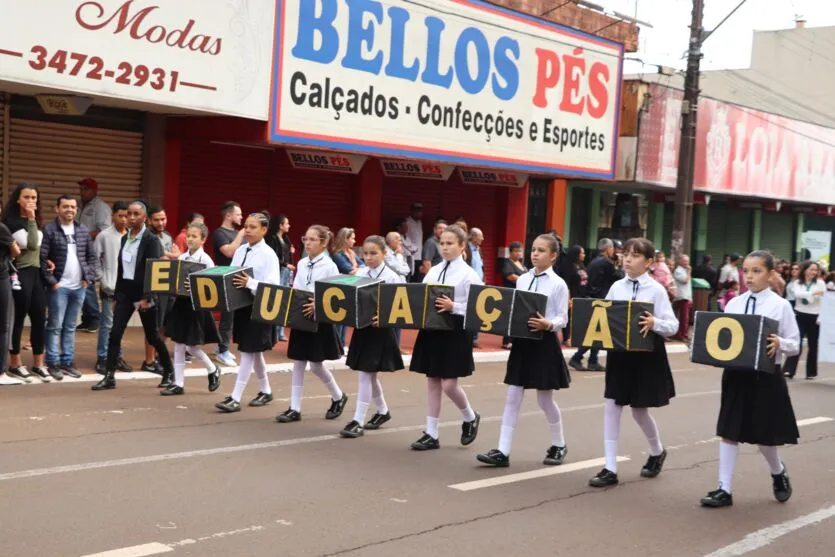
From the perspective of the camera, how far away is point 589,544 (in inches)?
257

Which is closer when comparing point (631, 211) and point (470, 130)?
point (470, 130)

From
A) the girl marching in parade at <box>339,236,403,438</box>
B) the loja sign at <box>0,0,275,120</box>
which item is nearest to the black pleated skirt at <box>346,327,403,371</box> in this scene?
the girl marching in parade at <box>339,236,403,438</box>

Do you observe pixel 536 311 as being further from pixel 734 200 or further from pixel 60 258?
pixel 734 200

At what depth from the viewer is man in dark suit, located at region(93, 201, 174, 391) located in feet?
37.2

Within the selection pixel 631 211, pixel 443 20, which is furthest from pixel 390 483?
pixel 631 211

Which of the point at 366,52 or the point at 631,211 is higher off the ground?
the point at 366,52

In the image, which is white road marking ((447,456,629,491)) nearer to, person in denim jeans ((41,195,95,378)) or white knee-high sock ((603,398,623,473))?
white knee-high sock ((603,398,623,473))

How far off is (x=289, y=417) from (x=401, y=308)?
1.78 metres

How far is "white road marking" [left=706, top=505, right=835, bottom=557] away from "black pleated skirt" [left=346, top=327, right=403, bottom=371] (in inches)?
137

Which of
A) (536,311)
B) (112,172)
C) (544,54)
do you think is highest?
Answer: (544,54)

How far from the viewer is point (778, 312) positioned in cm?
757

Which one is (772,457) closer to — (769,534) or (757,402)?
(757,402)

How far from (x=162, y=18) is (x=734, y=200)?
817 inches

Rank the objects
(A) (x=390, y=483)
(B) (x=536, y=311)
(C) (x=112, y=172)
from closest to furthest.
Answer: (A) (x=390, y=483), (B) (x=536, y=311), (C) (x=112, y=172)
